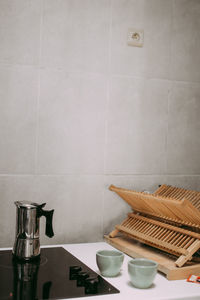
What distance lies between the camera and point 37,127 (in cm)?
160

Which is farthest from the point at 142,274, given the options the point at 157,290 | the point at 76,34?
the point at 76,34

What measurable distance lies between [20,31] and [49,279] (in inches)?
38.6

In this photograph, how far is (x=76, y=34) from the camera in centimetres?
165

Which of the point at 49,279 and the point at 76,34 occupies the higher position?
the point at 76,34

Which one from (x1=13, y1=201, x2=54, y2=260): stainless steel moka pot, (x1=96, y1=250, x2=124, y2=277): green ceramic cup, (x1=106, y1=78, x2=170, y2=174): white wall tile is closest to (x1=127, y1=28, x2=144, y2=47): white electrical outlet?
(x1=106, y1=78, x2=170, y2=174): white wall tile

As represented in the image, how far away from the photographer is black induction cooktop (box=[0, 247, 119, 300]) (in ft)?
3.51

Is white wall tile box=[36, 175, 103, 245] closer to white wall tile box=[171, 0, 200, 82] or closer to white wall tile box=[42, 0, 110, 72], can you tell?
white wall tile box=[42, 0, 110, 72]

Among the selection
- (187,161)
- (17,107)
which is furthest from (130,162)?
(17,107)

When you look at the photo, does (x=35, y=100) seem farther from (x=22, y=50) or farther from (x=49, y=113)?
(x=22, y=50)

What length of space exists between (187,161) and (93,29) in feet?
2.47

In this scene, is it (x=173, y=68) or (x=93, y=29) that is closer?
(x=93, y=29)

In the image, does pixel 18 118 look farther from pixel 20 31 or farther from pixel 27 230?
pixel 27 230

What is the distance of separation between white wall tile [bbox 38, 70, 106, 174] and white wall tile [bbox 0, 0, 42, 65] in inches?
4.3

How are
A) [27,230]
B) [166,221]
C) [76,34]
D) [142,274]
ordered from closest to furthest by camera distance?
1. [142,274]
2. [27,230]
3. [166,221]
4. [76,34]
